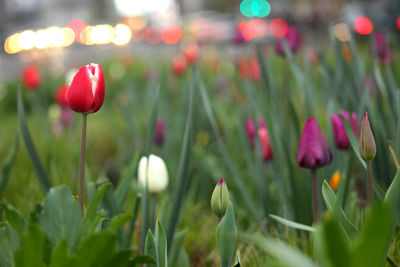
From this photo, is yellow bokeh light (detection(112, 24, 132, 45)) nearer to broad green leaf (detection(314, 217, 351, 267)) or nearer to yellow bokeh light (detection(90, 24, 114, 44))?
yellow bokeh light (detection(90, 24, 114, 44))

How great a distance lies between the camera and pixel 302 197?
3.61ft

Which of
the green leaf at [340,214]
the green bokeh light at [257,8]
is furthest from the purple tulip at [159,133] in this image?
the green bokeh light at [257,8]

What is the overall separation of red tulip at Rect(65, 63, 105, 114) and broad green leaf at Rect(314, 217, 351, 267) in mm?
472

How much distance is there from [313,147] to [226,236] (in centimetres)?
31

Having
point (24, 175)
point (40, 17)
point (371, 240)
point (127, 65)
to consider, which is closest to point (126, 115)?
point (24, 175)

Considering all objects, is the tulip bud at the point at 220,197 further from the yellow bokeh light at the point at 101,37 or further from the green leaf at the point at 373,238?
the yellow bokeh light at the point at 101,37

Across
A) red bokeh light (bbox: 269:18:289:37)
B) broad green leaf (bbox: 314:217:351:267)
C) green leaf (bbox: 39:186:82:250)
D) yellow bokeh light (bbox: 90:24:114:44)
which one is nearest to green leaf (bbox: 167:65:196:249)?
green leaf (bbox: 39:186:82:250)

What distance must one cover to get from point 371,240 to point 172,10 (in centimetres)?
2399

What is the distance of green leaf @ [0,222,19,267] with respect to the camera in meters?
0.67

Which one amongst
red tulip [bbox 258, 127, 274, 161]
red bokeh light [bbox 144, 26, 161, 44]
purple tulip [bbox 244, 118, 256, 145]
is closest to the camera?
red tulip [bbox 258, 127, 274, 161]

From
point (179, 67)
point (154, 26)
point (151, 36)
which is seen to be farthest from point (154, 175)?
point (154, 26)

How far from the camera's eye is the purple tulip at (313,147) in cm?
89

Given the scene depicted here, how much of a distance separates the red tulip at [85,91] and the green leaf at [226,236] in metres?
0.29

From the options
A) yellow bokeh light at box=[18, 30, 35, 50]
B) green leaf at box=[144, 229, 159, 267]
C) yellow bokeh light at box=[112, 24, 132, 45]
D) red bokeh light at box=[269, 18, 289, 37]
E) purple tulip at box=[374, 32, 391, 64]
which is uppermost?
yellow bokeh light at box=[18, 30, 35, 50]
